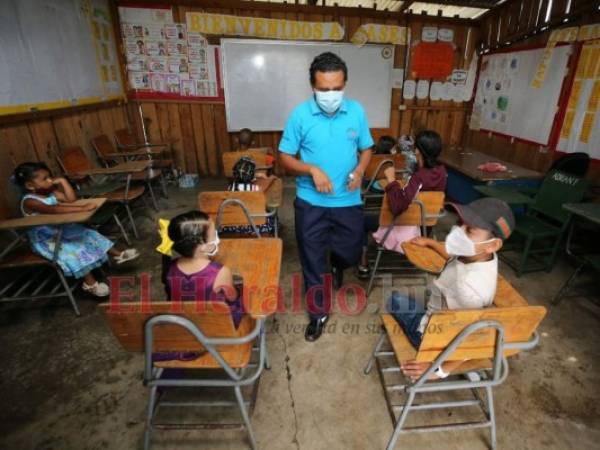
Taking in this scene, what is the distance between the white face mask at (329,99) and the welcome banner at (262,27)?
3.91 metres

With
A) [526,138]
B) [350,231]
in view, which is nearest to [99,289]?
[350,231]

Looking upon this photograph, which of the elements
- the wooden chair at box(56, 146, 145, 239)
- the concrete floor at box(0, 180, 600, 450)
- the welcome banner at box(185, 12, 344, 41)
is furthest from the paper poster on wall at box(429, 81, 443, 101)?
the wooden chair at box(56, 146, 145, 239)

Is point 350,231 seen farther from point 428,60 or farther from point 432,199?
point 428,60

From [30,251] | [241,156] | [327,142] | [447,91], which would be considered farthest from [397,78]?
[30,251]

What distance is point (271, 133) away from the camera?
5.42 metres

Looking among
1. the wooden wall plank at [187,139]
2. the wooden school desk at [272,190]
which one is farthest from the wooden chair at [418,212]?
the wooden wall plank at [187,139]

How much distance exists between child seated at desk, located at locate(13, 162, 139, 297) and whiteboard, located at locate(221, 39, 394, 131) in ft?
10.8

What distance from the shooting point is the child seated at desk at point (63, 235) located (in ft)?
6.93

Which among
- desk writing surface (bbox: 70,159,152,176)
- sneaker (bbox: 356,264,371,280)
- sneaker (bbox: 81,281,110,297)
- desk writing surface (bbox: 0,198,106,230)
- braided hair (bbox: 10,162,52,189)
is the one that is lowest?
sneaker (bbox: 356,264,371,280)

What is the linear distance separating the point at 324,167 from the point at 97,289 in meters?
1.90

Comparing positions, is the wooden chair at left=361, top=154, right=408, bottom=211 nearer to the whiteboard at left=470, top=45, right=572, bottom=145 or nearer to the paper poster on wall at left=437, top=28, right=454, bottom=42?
the whiteboard at left=470, top=45, right=572, bottom=145

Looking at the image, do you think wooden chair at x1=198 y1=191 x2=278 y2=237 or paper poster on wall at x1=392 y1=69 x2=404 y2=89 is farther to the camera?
paper poster on wall at x1=392 y1=69 x2=404 y2=89

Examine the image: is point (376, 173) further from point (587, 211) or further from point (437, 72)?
point (437, 72)

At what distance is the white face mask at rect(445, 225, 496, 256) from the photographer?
1.21 meters
